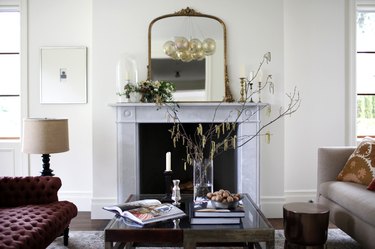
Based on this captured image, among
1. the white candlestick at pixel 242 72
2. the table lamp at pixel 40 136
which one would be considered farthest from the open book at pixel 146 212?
the white candlestick at pixel 242 72

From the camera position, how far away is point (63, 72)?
13.2 ft

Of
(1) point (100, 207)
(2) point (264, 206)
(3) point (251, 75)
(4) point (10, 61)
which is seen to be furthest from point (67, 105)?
(2) point (264, 206)

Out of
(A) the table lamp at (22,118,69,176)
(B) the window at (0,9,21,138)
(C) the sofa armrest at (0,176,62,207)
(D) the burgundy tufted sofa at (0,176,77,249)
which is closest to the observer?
(D) the burgundy tufted sofa at (0,176,77,249)

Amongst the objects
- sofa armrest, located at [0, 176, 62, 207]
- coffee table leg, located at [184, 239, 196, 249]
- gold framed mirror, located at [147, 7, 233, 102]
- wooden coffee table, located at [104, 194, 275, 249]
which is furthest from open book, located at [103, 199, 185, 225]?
gold framed mirror, located at [147, 7, 233, 102]

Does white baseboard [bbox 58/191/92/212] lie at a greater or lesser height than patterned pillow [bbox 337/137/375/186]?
lesser

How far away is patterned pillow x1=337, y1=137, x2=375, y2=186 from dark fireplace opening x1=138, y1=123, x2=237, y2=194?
1.27 meters

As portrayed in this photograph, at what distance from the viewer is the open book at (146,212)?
2.03m

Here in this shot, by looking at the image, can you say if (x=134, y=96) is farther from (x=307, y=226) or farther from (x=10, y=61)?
(x=307, y=226)

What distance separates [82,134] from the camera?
161 inches

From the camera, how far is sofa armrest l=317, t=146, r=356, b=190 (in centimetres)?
316

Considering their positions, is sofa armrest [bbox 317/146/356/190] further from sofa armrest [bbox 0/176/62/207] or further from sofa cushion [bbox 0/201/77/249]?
sofa armrest [bbox 0/176/62/207]

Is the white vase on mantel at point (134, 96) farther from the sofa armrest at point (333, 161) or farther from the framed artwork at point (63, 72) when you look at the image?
the sofa armrest at point (333, 161)

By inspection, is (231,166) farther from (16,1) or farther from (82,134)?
(16,1)

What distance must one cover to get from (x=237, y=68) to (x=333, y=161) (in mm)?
1429
